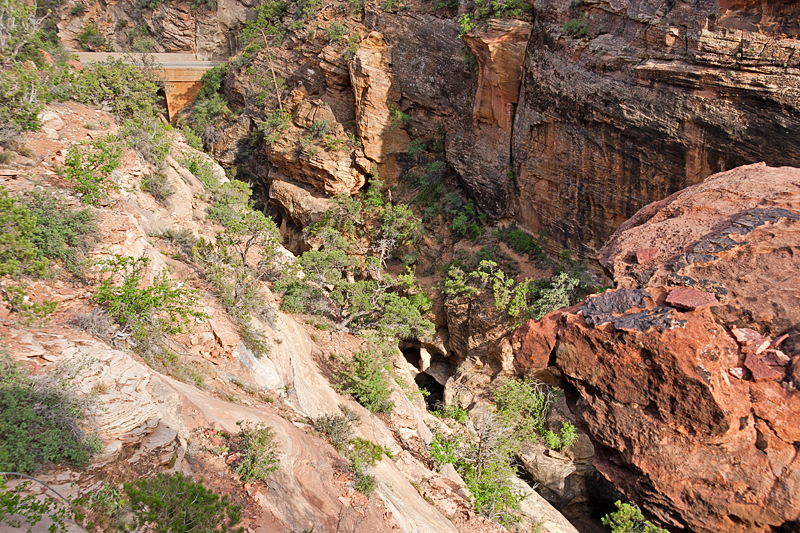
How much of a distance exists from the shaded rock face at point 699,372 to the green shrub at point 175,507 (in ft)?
11.6

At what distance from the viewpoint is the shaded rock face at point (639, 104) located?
1205cm

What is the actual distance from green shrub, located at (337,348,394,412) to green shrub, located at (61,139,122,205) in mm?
7025

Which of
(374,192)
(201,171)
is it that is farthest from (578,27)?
(201,171)

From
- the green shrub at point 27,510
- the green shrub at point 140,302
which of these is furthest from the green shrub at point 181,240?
the green shrub at point 27,510

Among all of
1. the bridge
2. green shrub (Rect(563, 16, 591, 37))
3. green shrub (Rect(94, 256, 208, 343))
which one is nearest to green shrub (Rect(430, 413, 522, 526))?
green shrub (Rect(94, 256, 208, 343))

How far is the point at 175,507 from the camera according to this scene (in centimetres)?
443

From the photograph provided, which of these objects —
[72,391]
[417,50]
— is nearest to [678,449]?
[72,391]

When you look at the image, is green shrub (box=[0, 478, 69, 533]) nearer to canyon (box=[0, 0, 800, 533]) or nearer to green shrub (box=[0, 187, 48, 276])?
canyon (box=[0, 0, 800, 533])

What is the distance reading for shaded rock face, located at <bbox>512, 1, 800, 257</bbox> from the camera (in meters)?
12.1

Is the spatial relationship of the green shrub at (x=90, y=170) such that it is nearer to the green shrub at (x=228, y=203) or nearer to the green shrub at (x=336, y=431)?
the green shrub at (x=228, y=203)

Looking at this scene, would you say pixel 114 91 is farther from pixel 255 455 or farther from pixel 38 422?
pixel 255 455

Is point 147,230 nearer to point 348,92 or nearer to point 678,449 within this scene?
point 678,449

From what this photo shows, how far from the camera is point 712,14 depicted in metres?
12.7

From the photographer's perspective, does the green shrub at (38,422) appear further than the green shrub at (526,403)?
No
